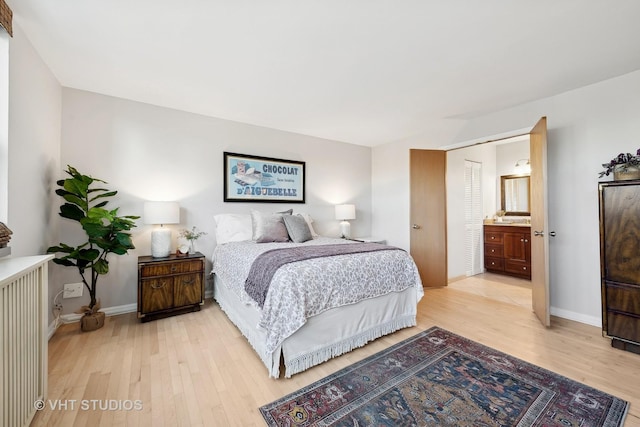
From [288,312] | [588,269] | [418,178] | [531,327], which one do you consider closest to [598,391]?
[531,327]

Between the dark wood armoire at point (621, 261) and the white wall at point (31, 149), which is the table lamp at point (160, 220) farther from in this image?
the dark wood armoire at point (621, 261)


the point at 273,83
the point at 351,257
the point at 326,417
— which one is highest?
the point at 273,83

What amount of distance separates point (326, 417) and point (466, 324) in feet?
6.23

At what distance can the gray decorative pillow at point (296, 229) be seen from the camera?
3141mm

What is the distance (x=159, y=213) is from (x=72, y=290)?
1.12 meters

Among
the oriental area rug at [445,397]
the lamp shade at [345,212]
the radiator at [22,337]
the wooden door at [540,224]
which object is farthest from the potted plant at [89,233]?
the wooden door at [540,224]

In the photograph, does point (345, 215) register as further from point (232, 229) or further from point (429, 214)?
point (232, 229)

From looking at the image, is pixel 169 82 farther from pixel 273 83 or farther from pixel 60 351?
pixel 60 351

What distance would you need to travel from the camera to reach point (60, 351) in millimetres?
2105

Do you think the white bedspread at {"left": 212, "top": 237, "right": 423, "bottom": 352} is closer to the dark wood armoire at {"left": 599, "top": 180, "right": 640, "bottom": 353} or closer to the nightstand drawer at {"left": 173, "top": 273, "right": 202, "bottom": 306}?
the nightstand drawer at {"left": 173, "top": 273, "right": 202, "bottom": 306}

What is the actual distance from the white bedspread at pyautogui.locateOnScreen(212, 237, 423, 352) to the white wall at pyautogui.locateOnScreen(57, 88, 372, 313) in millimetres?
1030

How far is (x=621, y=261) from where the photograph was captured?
2158 millimetres

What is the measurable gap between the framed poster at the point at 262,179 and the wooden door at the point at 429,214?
178 centimetres

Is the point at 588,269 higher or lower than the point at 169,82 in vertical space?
lower
